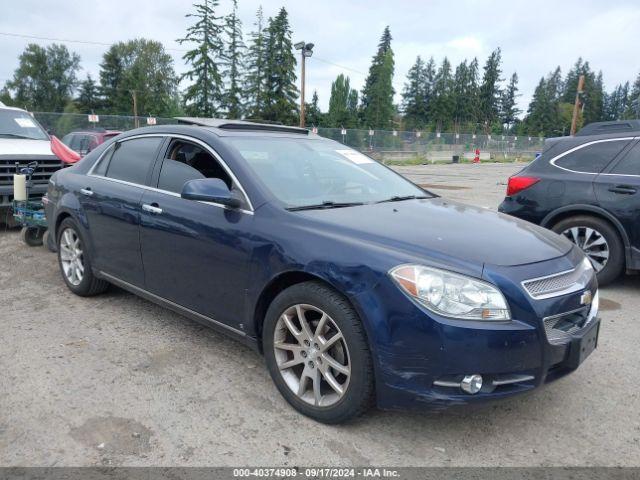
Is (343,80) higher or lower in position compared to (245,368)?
higher

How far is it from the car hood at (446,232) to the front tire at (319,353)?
1.37 ft

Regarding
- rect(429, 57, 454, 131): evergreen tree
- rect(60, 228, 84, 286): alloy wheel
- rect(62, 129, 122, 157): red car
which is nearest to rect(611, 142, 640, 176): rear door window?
rect(60, 228, 84, 286): alloy wheel

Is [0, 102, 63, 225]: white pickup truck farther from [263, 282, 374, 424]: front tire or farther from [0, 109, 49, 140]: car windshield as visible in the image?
[263, 282, 374, 424]: front tire

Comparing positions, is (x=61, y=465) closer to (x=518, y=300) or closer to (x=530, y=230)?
(x=518, y=300)

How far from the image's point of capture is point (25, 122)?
9398mm

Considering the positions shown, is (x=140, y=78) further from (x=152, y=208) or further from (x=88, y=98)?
(x=152, y=208)

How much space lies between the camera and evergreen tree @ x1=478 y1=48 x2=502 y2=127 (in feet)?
311

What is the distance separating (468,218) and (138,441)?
234 cm

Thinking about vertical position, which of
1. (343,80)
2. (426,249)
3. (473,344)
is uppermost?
(343,80)

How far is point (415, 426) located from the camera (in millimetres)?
2898

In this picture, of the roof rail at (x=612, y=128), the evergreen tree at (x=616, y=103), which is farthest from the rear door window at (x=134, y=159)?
the evergreen tree at (x=616, y=103)

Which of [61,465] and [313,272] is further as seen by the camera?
[313,272]

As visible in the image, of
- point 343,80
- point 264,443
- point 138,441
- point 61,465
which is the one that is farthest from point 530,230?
point 343,80

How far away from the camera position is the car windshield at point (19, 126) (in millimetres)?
8945
